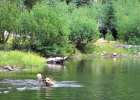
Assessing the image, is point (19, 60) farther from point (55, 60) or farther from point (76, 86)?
point (76, 86)

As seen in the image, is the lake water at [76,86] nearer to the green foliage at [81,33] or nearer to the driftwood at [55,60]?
the driftwood at [55,60]

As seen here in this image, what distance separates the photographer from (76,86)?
53156mm

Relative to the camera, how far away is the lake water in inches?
1791

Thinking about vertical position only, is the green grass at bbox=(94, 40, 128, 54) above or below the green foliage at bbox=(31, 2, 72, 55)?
below

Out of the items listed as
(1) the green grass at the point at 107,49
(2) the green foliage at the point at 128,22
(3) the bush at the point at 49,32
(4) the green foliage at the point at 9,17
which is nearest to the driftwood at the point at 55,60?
(3) the bush at the point at 49,32

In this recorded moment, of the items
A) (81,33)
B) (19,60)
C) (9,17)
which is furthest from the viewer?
(81,33)

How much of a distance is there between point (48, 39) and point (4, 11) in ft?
34.5

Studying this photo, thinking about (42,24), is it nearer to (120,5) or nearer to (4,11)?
(4,11)

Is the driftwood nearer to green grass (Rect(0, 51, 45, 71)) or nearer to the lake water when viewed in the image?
green grass (Rect(0, 51, 45, 71))

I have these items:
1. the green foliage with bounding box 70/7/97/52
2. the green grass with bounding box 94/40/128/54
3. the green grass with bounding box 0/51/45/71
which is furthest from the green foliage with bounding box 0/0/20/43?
the green grass with bounding box 94/40/128/54

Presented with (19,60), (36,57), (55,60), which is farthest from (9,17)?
(19,60)

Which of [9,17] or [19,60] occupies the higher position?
[9,17]

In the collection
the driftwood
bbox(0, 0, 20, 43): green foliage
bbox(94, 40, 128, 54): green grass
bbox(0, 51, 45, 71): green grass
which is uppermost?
bbox(0, 0, 20, 43): green foliage

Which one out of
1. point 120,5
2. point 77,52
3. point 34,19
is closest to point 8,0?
point 34,19
